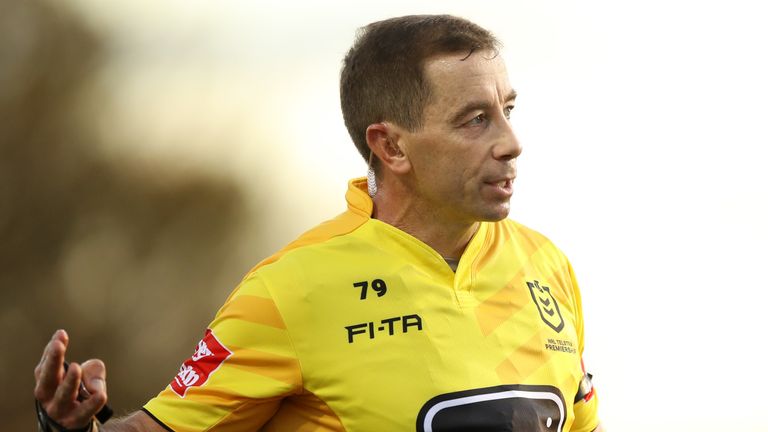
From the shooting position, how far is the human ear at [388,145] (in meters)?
3.13

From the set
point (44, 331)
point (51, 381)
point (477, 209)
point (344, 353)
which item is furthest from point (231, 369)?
point (44, 331)

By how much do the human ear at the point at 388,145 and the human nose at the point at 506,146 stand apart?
0.26 metres

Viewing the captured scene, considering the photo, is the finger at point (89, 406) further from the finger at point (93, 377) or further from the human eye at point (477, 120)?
the human eye at point (477, 120)

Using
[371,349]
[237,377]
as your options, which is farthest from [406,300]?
[237,377]

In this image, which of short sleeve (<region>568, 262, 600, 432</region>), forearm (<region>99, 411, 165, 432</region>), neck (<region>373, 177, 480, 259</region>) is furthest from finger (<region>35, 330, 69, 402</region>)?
short sleeve (<region>568, 262, 600, 432</region>)

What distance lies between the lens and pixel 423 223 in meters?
3.16

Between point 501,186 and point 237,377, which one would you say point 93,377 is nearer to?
point 237,377

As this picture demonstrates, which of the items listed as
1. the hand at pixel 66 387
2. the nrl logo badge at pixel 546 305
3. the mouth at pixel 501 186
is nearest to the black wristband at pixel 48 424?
the hand at pixel 66 387

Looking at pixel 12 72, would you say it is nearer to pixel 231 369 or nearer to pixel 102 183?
pixel 102 183

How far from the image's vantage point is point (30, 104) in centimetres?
729

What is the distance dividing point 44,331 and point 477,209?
16.4ft

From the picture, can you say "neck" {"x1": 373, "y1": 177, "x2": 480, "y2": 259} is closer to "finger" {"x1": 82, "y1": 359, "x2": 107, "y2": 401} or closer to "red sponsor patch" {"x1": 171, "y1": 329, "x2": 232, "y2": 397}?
"red sponsor patch" {"x1": 171, "y1": 329, "x2": 232, "y2": 397}

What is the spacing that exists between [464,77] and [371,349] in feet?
2.48

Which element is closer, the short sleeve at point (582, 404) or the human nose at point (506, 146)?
the human nose at point (506, 146)
